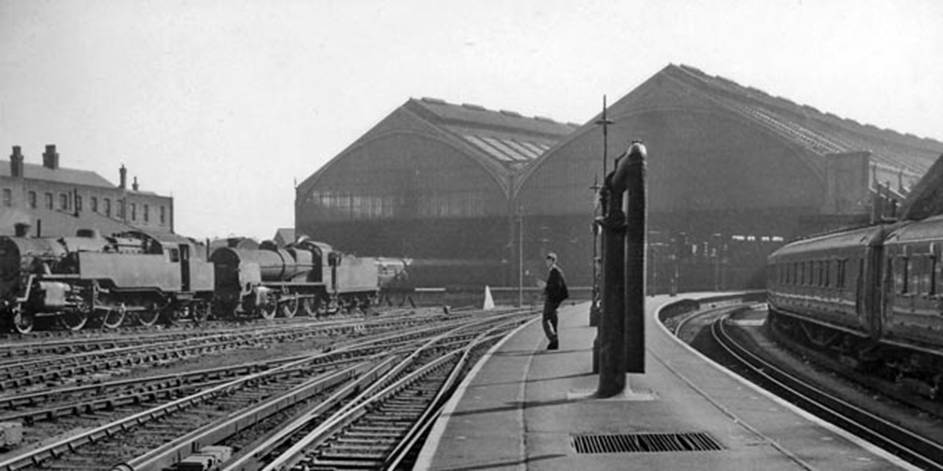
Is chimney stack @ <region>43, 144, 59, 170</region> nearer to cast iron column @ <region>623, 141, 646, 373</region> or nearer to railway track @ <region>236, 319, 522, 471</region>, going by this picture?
railway track @ <region>236, 319, 522, 471</region>

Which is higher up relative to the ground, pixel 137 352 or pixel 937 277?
pixel 937 277

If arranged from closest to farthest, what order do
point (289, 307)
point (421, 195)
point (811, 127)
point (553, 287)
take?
point (553, 287), point (289, 307), point (811, 127), point (421, 195)

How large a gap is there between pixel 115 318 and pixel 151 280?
68.1 inches

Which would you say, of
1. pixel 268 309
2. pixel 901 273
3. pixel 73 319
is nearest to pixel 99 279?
pixel 73 319

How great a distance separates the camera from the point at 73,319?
30047 millimetres

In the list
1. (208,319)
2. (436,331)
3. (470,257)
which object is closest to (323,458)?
(436,331)

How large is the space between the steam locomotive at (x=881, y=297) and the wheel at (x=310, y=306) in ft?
73.8

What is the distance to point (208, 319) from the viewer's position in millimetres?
38375

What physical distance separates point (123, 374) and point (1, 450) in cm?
774

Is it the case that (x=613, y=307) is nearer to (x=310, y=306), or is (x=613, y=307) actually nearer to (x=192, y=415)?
(x=192, y=415)

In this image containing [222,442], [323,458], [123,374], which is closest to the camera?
[323,458]

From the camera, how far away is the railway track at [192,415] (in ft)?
34.8

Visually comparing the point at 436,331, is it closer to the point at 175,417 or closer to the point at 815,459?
the point at 175,417

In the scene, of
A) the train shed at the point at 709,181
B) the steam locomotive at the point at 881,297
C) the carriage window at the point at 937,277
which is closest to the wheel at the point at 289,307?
the train shed at the point at 709,181
